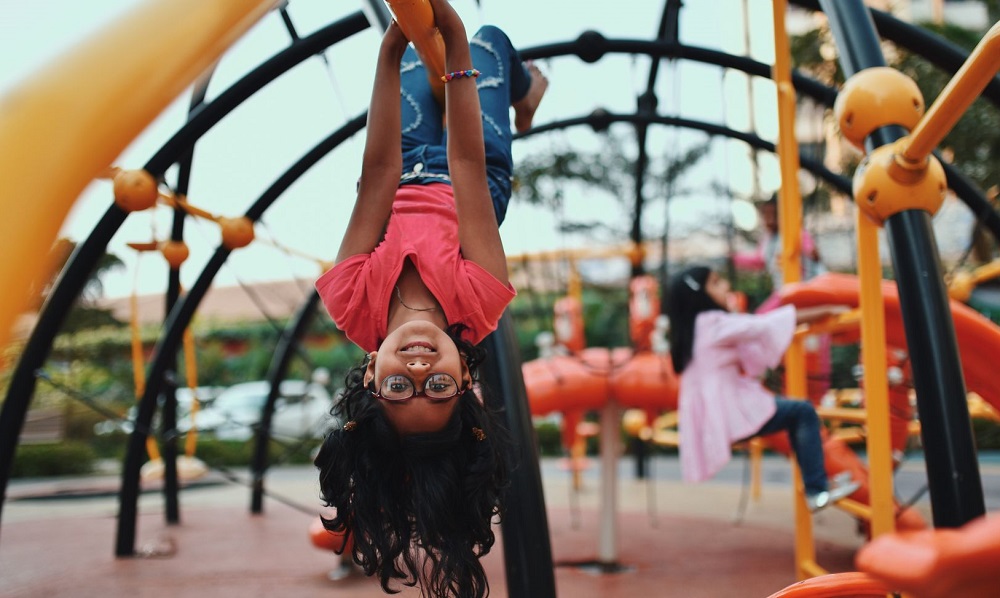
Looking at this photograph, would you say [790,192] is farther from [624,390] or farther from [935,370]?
[624,390]

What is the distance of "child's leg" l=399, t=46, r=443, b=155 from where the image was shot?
2.77 meters

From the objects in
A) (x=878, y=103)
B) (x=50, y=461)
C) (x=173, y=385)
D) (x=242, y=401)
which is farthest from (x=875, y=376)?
(x=242, y=401)

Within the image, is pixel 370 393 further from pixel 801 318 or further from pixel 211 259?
pixel 211 259

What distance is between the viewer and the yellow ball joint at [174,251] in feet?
13.4

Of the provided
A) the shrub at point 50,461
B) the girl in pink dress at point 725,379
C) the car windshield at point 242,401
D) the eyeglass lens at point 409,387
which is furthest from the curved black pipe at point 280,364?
the car windshield at point 242,401

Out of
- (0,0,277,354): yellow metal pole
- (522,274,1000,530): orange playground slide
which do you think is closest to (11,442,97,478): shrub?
(522,274,1000,530): orange playground slide

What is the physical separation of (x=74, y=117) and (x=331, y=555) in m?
4.66

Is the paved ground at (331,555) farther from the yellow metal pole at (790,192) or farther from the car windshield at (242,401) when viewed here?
the car windshield at (242,401)

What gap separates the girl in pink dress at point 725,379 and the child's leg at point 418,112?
5.79 ft

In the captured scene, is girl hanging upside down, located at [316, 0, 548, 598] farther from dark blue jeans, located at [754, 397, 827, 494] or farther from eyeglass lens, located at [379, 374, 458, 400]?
dark blue jeans, located at [754, 397, 827, 494]

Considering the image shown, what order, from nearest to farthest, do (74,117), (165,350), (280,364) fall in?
(74,117) → (165,350) → (280,364)

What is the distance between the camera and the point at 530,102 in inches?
121

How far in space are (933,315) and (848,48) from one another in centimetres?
81

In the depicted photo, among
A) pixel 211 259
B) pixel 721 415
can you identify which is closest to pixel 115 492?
pixel 211 259
